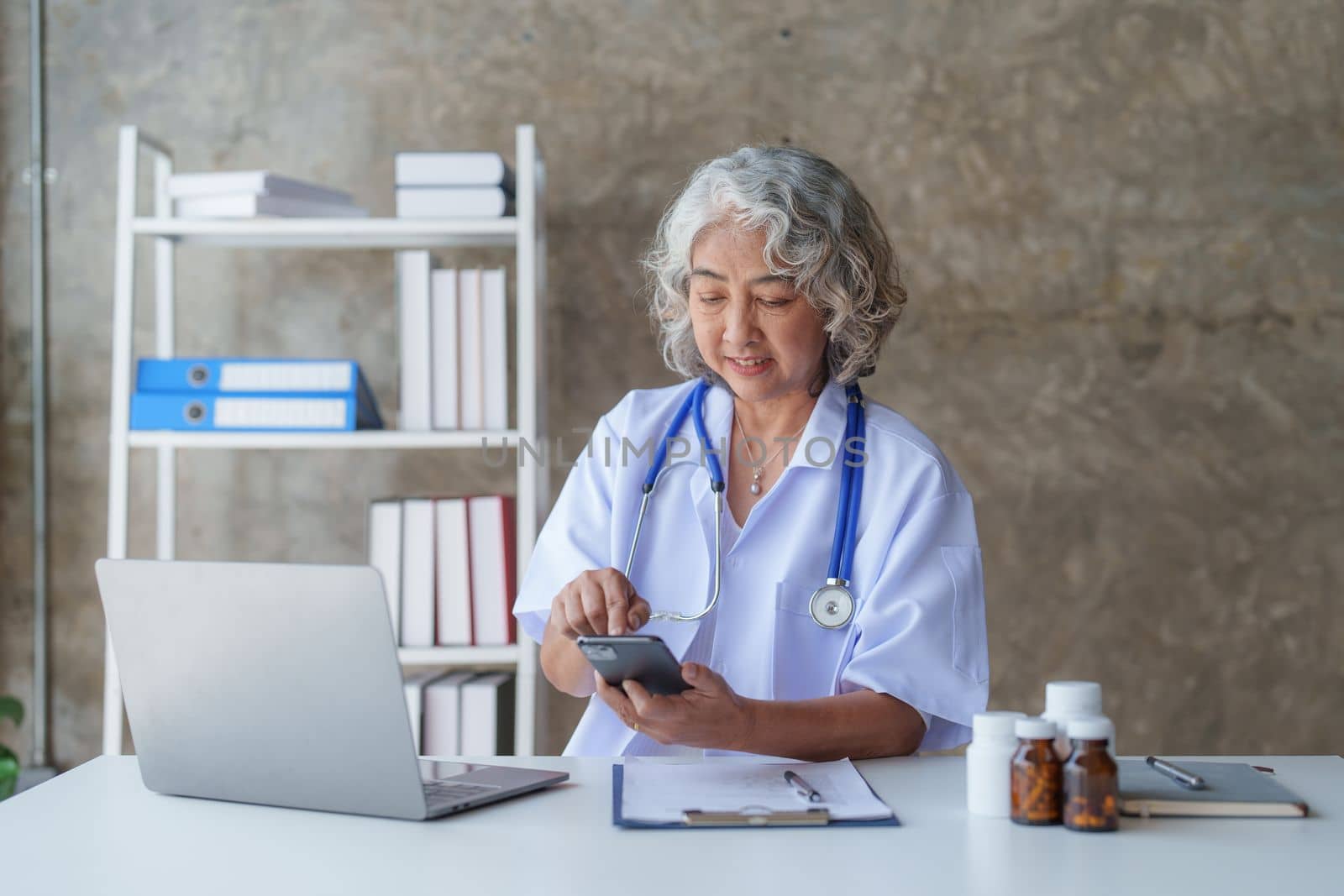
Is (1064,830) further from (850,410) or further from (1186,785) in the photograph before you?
(850,410)

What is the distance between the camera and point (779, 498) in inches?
69.6

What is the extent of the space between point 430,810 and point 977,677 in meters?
0.75

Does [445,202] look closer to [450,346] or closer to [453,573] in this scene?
[450,346]

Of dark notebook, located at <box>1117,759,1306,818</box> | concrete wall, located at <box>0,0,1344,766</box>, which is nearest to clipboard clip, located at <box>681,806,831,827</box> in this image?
dark notebook, located at <box>1117,759,1306,818</box>

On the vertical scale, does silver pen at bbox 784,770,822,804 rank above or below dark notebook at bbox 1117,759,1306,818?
below

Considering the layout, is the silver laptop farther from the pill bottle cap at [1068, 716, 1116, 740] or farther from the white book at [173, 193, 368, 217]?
the white book at [173, 193, 368, 217]

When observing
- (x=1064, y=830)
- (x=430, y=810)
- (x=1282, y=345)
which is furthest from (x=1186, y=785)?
(x=1282, y=345)

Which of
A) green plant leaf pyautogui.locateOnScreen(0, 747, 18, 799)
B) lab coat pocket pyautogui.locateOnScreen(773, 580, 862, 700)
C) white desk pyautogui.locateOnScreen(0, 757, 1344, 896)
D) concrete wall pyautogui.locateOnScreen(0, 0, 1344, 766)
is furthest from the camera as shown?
concrete wall pyautogui.locateOnScreen(0, 0, 1344, 766)

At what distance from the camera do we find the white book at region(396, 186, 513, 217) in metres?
2.48

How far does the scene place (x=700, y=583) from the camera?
1763 mm

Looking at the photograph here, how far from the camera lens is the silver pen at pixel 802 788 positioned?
1.16 meters

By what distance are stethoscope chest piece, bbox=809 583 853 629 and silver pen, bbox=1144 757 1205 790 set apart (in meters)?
0.44

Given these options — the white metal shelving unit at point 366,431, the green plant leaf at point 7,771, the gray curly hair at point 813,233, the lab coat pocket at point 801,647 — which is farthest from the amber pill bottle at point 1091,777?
the green plant leaf at point 7,771

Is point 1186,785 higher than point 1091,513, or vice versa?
point 1091,513
